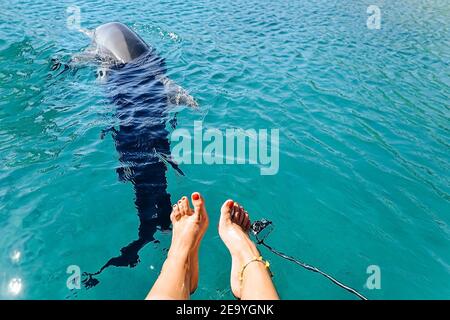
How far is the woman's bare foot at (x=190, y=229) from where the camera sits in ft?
13.5

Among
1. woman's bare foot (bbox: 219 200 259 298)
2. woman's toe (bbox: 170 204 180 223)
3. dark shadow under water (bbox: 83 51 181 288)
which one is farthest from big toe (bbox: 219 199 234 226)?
dark shadow under water (bbox: 83 51 181 288)

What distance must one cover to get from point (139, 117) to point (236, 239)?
3.88 m

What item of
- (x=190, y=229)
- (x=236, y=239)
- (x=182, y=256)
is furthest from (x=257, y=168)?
(x=182, y=256)

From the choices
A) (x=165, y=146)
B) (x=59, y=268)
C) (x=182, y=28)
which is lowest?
(x=59, y=268)

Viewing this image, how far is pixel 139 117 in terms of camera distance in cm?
731

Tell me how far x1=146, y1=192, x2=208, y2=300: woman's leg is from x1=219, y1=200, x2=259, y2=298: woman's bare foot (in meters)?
0.31

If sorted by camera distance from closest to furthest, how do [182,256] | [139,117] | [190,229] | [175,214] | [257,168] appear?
[182,256] → [190,229] → [175,214] → [257,168] → [139,117]

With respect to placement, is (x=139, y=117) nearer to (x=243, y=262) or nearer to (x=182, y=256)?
(x=182, y=256)

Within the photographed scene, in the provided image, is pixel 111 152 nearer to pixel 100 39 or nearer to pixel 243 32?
pixel 100 39

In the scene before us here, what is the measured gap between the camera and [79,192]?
570 cm

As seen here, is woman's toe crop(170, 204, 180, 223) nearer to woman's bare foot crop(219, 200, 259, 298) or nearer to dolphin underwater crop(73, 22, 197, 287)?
dolphin underwater crop(73, 22, 197, 287)

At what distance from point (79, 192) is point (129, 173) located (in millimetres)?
835
